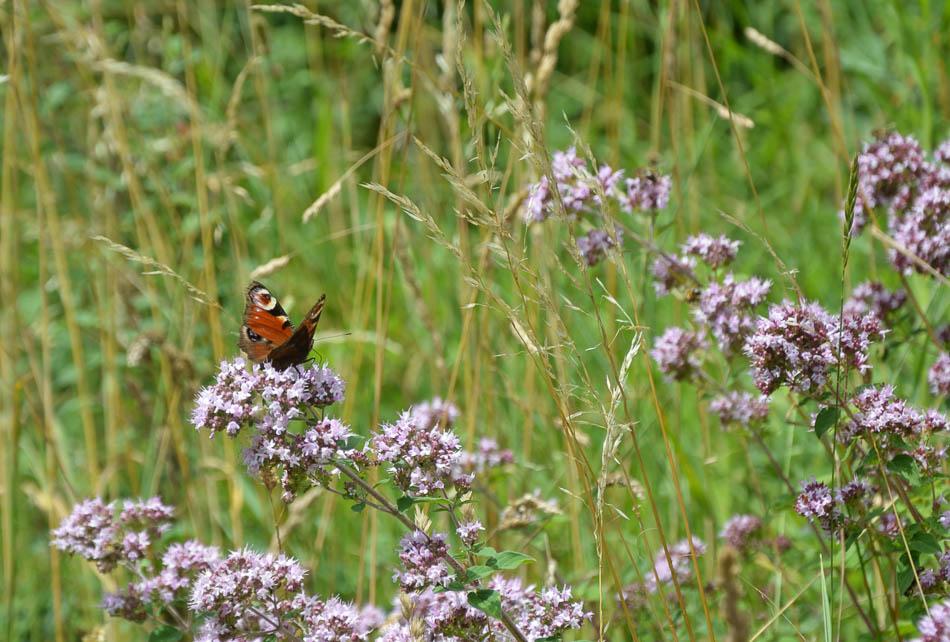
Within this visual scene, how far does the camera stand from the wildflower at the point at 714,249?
8.39ft

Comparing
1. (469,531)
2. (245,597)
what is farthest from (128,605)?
(469,531)

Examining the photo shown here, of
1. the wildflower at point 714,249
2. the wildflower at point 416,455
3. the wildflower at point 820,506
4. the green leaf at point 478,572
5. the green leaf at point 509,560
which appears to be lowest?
the green leaf at point 478,572

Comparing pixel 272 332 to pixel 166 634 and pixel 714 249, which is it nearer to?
pixel 166 634

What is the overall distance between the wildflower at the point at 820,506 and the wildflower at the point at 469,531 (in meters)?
0.62

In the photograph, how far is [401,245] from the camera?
3289 millimetres

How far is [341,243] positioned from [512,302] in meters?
1.10

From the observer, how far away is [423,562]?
1.92m

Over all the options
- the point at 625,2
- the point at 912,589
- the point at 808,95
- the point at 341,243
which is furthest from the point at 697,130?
the point at 912,589

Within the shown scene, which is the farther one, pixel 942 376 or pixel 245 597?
pixel 942 376

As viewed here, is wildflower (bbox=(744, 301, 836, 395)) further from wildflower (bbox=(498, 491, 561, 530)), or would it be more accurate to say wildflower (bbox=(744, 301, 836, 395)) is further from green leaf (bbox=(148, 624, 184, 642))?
green leaf (bbox=(148, 624, 184, 642))

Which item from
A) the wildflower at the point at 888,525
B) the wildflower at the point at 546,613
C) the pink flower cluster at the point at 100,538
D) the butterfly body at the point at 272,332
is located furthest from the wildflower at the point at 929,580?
the pink flower cluster at the point at 100,538

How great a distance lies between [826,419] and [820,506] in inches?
7.3

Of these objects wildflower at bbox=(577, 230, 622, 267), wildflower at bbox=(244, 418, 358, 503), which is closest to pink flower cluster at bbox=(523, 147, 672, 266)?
wildflower at bbox=(577, 230, 622, 267)

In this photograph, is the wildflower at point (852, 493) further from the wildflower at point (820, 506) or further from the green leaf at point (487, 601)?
the green leaf at point (487, 601)
